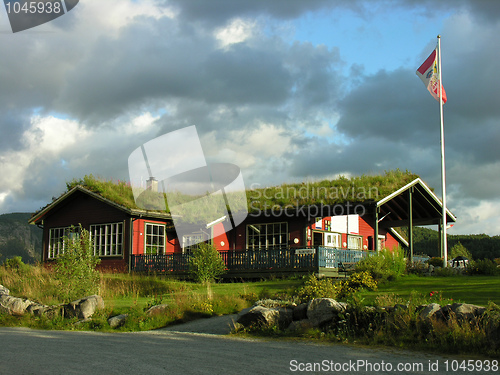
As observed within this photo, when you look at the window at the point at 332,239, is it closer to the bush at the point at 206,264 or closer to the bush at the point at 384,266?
the bush at the point at 206,264

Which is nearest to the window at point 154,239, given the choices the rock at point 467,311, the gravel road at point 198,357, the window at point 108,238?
the window at point 108,238

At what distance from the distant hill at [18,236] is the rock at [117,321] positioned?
82270mm

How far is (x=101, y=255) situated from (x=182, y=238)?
4476 millimetres

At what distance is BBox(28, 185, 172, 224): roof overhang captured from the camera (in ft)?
82.7

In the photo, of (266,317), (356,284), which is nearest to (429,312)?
(266,317)

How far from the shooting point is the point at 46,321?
1281 centimetres

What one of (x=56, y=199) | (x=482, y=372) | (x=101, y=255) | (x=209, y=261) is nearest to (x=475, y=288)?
(x=482, y=372)

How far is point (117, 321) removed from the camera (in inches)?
477

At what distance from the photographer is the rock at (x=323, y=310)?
9.72 meters

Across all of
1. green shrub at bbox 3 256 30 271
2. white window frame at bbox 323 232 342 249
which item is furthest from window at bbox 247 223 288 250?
green shrub at bbox 3 256 30 271

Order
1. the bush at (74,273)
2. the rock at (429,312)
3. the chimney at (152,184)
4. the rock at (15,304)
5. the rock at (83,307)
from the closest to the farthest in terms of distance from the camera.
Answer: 1. the rock at (429,312)
2. the rock at (83,307)
3. the rock at (15,304)
4. the bush at (74,273)
5. the chimney at (152,184)

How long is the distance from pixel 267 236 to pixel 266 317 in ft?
50.4

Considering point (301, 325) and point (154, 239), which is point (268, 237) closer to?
point (154, 239)

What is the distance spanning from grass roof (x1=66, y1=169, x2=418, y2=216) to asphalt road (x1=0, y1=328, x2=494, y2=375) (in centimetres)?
1435
